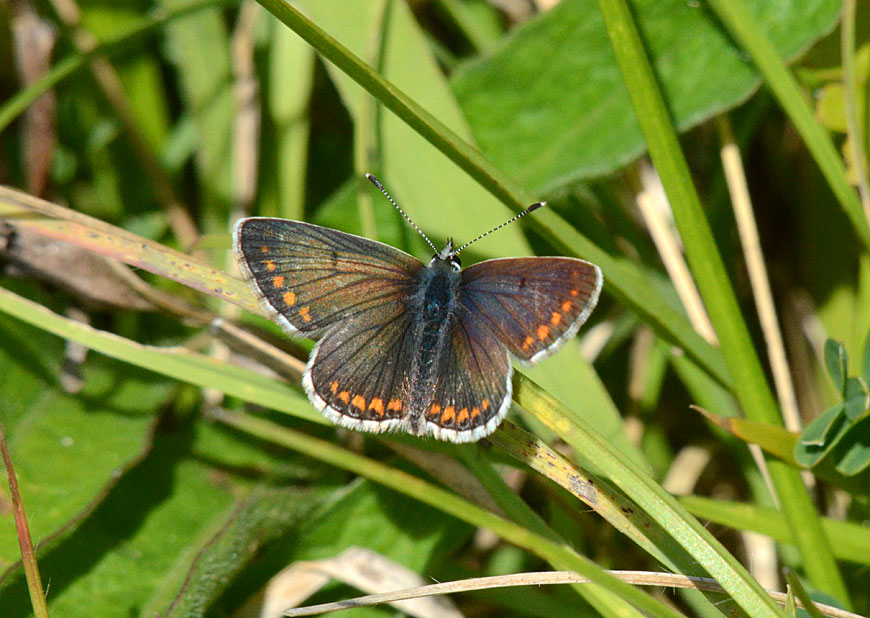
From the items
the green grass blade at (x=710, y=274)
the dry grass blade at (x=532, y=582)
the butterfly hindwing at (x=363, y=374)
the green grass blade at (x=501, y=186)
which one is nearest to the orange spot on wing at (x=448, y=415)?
the butterfly hindwing at (x=363, y=374)

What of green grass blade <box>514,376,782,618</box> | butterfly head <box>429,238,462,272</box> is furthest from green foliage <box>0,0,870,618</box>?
butterfly head <box>429,238,462,272</box>

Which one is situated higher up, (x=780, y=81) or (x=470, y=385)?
(x=780, y=81)

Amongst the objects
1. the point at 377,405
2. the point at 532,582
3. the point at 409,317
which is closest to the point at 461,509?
the point at 532,582

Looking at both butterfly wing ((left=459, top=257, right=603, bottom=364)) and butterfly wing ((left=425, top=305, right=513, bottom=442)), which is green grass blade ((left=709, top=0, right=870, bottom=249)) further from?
butterfly wing ((left=425, top=305, right=513, bottom=442))

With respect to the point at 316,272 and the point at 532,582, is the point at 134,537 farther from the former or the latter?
→ the point at 532,582

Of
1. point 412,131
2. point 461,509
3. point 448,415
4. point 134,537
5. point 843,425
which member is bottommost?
point 134,537

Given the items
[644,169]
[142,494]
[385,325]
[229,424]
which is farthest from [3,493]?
[644,169]

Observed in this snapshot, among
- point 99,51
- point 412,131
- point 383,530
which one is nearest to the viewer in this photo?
point 383,530
